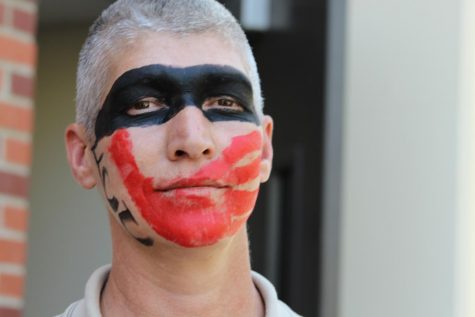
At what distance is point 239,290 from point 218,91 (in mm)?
386

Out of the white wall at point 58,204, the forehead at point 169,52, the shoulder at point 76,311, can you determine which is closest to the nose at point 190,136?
the forehead at point 169,52

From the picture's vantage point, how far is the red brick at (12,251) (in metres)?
3.54

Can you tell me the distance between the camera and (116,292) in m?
2.79

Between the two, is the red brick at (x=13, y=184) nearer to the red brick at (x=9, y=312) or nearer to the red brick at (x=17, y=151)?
the red brick at (x=17, y=151)

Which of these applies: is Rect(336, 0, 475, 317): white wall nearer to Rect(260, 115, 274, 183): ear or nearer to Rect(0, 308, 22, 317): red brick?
Rect(0, 308, 22, 317): red brick

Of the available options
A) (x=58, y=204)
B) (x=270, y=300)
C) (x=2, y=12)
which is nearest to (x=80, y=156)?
(x=270, y=300)

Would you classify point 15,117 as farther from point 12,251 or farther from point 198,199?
point 198,199

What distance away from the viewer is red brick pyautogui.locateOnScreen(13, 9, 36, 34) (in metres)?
3.61

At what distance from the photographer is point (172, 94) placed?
2744 millimetres

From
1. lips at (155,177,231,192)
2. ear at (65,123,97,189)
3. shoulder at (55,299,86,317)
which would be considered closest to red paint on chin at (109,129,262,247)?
lips at (155,177,231,192)

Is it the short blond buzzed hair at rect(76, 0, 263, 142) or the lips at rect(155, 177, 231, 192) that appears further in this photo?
the short blond buzzed hair at rect(76, 0, 263, 142)

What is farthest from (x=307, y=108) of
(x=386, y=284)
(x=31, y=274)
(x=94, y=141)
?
(x=94, y=141)

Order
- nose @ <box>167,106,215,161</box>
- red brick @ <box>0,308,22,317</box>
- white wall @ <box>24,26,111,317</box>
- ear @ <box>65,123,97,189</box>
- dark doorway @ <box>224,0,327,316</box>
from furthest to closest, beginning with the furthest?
white wall @ <box>24,26,111,317</box> → dark doorway @ <box>224,0,327,316</box> → red brick @ <box>0,308,22,317</box> → ear @ <box>65,123,97,189</box> → nose @ <box>167,106,215,161</box>

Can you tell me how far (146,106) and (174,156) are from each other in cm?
15
